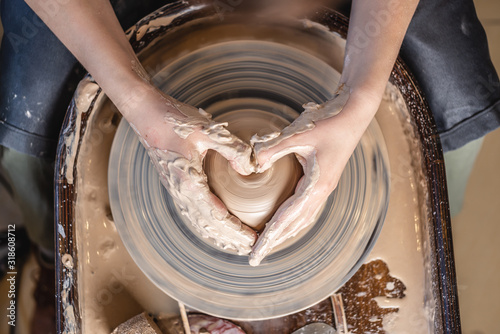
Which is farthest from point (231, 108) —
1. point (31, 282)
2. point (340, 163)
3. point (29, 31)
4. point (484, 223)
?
point (484, 223)

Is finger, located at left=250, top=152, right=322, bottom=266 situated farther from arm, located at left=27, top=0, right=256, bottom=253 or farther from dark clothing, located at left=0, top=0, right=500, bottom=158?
dark clothing, located at left=0, top=0, right=500, bottom=158

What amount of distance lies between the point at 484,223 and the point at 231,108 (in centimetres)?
173

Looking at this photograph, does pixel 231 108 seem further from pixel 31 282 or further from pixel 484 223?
pixel 484 223

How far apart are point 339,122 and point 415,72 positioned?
53cm

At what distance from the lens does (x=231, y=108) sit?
1.08m

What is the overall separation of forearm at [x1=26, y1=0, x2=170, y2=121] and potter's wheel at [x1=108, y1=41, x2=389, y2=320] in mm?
156

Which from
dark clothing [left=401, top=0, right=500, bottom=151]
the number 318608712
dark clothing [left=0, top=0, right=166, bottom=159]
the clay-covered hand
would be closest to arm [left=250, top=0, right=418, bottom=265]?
the clay-covered hand

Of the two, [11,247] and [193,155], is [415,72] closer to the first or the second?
[193,155]

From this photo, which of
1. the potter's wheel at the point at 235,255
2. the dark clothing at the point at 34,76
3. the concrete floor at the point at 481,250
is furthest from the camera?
the concrete floor at the point at 481,250

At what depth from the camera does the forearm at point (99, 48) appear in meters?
0.91

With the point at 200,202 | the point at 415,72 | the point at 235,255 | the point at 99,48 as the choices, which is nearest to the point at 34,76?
the point at 99,48

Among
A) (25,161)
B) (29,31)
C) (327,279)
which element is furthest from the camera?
(25,161)

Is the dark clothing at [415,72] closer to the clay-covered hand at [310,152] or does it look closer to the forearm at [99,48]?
the forearm at [99,48]

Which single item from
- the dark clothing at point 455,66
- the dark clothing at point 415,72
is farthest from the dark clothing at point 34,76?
the dark clothing at point 455,66
